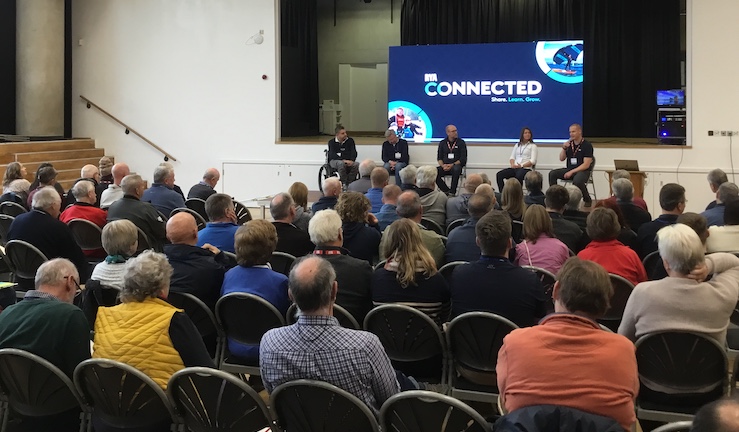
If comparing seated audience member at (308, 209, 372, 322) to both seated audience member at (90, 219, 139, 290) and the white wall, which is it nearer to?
seated audience member at (90, 219, 139, 290)

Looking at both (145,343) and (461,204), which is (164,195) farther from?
(145,343)

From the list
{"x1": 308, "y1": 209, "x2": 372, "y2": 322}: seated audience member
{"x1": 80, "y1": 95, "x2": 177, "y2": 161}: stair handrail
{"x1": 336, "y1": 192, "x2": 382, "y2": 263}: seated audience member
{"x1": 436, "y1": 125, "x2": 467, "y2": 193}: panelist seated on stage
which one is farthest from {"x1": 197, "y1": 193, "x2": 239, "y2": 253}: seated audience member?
{"x1": 80, "y1": 95, "x2": 177, "y2": 161}: stair handrail

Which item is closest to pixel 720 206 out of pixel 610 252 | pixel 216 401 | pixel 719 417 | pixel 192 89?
pixel 610 252

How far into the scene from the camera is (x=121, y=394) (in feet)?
9.23

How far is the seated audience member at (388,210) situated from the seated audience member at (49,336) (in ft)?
9.76

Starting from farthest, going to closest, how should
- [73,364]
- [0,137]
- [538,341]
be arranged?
1. [0,137]
2. [73,364]
3. [538,341]

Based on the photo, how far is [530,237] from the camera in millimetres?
4555

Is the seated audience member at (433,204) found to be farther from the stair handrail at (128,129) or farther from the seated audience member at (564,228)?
the stair handrail at (128,129)

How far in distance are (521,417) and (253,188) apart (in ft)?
35.9

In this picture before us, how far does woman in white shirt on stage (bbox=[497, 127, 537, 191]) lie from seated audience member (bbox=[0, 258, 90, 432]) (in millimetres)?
8439

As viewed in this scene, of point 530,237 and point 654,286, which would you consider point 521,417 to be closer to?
point 654,286

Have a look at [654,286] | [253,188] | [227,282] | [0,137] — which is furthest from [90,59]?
[654,286]

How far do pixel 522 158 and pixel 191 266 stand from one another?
7.71 meters

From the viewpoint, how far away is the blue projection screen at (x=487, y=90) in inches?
457
